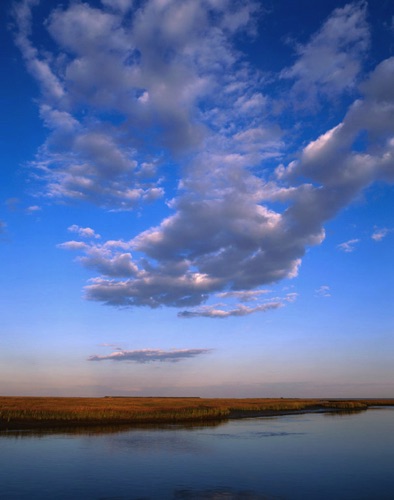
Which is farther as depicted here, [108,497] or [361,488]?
[361,488]

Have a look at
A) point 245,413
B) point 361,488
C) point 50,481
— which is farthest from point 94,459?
point 245,413

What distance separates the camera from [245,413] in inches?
3066

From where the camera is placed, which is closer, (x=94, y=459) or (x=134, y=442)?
(x=94, y=459)

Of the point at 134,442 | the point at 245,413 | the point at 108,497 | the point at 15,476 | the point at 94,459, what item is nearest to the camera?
the point at 108,497

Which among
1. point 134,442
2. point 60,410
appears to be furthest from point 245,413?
point 134,442

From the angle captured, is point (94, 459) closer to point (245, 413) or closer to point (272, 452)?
point (272, 452)

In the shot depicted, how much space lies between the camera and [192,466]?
28.2m

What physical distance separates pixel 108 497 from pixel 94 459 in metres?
10.3

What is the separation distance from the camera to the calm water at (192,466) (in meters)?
21.8

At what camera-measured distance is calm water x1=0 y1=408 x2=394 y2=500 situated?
21828mm

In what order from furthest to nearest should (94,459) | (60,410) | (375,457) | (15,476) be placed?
1. (60,410)
2. (375,457)
3. (94,459)
4. (15,476)

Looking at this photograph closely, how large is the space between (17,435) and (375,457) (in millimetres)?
32883

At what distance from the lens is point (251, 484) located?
23.7 meters

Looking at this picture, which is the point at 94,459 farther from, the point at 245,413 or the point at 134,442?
the point at 245,413
